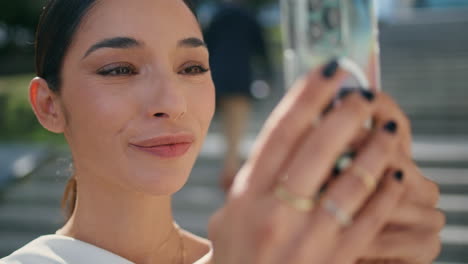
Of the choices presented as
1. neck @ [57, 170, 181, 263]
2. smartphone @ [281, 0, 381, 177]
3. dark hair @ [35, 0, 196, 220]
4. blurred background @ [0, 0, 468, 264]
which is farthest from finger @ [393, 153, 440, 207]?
blurred background @ [0, 0, 468, 264]

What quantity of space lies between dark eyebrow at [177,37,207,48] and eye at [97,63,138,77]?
110 millimetres

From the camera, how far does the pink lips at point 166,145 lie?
1.20 metres

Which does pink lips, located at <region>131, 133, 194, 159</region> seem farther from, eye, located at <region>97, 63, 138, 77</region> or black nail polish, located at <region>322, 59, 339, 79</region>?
black nail polish, located at <region>322, 59, 339, 79</region>

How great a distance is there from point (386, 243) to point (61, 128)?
772 millimetres

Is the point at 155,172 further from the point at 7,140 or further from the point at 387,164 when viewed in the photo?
the point at 7,140

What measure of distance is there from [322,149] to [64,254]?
0.69 metres

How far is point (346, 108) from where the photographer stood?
807mm

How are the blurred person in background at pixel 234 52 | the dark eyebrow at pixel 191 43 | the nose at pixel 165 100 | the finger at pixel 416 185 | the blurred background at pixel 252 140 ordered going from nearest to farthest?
1. the finger at pixel 416 185
2. the nose at pixel 165 100
3. the dark eyebrow at pixel 191 43
4. the blurred person in background at pixel 234 52
5. the blurred background at pixel 252 140

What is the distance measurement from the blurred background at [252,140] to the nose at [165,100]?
265cm

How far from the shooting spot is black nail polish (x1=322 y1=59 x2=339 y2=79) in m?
0.80

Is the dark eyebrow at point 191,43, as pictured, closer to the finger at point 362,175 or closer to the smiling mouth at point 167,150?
the smiling mouth at point 167,150

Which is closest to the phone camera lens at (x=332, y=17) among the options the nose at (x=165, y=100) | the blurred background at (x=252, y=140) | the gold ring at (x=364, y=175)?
the gold ring at (x=364, y=175)

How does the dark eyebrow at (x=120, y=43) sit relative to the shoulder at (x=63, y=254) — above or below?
above

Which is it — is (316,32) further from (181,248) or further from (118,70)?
(181,248)
